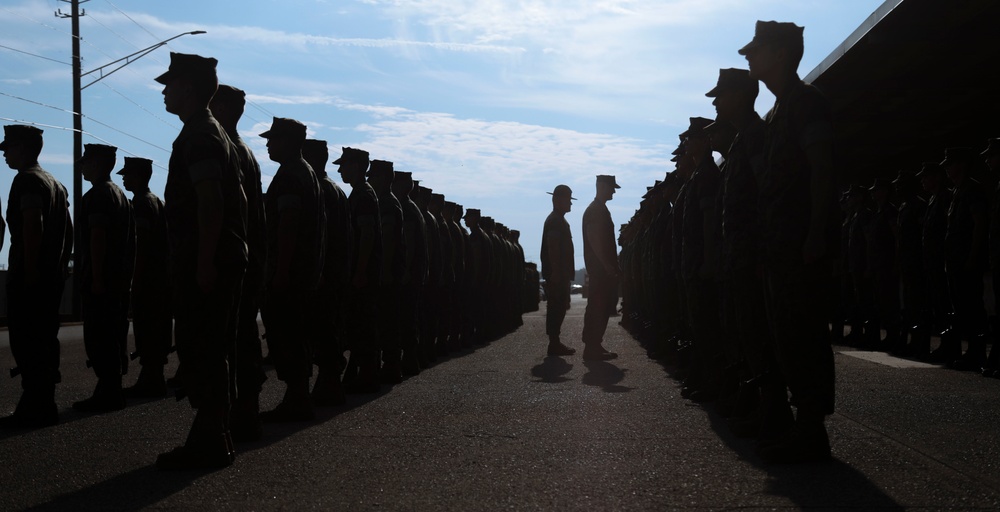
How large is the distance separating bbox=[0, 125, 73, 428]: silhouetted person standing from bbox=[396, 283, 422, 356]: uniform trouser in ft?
12.6

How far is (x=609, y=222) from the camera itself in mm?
14516

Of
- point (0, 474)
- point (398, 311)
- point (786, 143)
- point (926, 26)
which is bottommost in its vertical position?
point (0, 474)

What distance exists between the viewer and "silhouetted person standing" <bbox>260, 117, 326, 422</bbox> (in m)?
7.65

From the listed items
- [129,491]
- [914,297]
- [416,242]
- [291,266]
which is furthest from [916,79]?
[129,491]

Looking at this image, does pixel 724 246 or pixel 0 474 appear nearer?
pixel 0 474

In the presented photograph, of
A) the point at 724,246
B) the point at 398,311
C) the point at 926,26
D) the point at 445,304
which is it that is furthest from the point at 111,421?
the point at 926,26

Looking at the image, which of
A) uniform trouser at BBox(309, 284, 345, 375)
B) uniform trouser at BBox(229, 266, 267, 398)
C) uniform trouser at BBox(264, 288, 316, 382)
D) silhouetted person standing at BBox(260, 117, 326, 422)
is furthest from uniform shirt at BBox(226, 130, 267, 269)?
uniform trouser at BBox(309, 284, 345, 375)

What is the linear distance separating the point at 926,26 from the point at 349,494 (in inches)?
424

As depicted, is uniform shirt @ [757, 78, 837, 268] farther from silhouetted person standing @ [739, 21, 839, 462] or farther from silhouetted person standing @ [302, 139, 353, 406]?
silhouetted person standing @ [302, 139, 353, 406]

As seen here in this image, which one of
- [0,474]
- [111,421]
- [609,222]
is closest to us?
[0,474]

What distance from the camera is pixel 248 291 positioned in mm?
6496

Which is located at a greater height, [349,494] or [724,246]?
[724,246]

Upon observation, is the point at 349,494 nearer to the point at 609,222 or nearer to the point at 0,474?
the point at 0,474

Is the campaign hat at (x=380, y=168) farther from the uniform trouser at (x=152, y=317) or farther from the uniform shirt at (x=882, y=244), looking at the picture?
the uniform shirt at (x=882, y=244)
